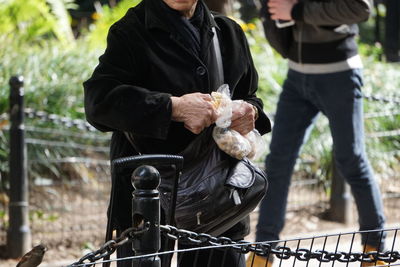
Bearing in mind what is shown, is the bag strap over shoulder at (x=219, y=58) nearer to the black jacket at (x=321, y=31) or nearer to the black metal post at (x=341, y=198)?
the black jacket at (x=321, y=31)

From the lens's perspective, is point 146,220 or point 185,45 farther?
point 185,45

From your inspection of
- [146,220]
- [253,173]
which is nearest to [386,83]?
[253,173]

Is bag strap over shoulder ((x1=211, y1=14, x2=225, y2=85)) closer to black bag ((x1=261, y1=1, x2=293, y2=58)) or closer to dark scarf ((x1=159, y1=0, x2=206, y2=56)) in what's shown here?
dark scarf ((x1=159, y1=0, x2=206, y2=56))

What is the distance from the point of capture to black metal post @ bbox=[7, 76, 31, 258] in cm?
593

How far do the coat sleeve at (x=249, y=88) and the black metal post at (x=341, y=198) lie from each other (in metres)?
3.46

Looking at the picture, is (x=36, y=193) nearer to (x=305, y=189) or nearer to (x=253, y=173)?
(x=305, y=189)

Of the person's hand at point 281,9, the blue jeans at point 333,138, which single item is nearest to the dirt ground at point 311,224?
the blue jeans at point 333,138

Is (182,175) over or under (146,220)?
under

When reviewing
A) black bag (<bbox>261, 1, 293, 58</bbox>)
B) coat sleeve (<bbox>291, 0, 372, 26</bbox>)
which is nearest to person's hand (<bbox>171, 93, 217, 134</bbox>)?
coat sleeve (<bbox>291, 0, 372, 26</bbox>)

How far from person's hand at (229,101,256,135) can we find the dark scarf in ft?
0.88

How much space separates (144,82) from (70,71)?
4556 mm

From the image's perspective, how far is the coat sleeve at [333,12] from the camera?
5.14 meters

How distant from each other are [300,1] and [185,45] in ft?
6.31

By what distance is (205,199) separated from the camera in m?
3.40
